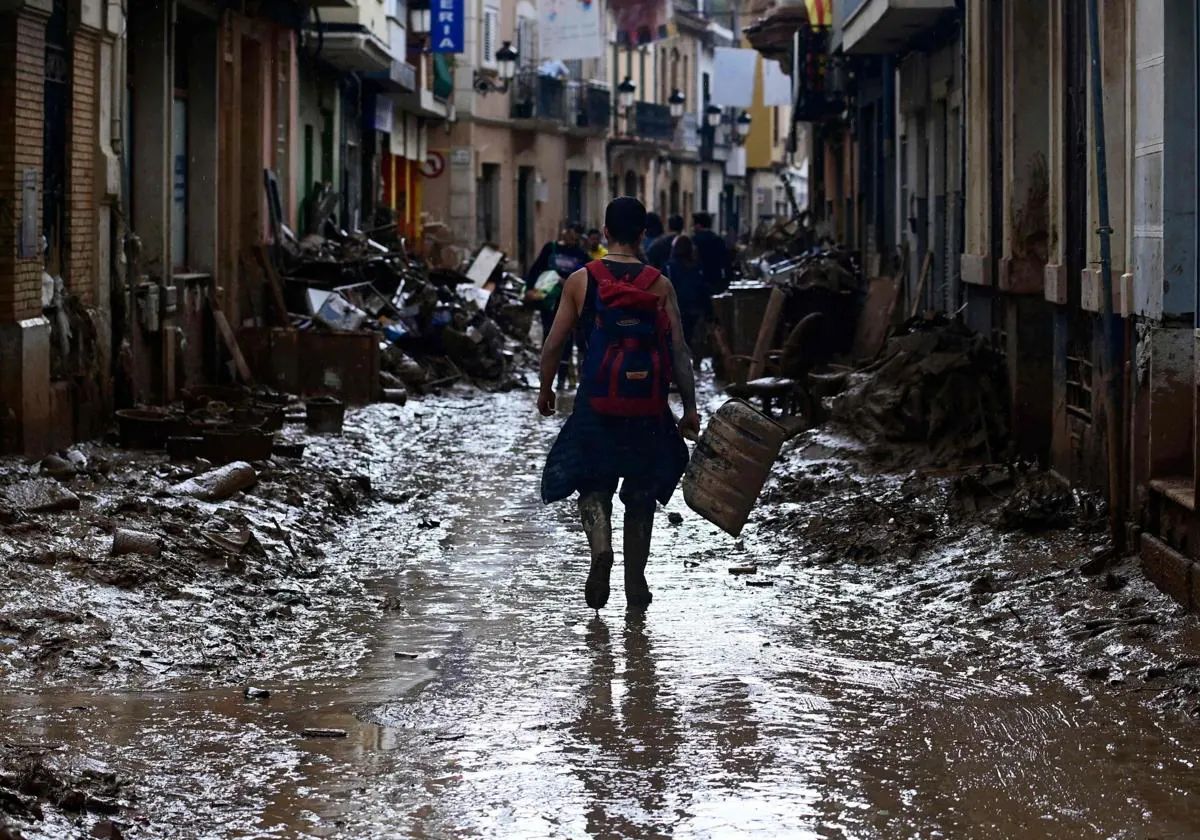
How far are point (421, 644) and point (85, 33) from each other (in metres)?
6.79

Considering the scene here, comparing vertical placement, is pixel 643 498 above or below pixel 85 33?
below

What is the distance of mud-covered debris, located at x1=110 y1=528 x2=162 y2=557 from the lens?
8.81 metres

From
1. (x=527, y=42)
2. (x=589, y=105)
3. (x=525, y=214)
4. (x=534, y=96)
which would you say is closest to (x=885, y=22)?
(x=534, y=96)

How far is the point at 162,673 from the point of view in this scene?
7.14 metres

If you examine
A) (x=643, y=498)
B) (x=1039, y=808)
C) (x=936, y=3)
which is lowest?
(x=1039, y=808)

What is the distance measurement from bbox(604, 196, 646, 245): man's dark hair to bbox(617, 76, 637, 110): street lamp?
51.2 m

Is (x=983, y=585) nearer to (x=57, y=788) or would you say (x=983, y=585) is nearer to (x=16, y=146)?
(x=57, y=788)

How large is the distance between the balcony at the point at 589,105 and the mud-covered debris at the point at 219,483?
41.4 meters

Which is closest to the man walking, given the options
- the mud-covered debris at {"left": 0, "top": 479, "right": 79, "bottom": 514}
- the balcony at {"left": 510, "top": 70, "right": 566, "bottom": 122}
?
the mud-covered debris at {"left": 0, "top": 479, "right": 79, "bottom": 514}

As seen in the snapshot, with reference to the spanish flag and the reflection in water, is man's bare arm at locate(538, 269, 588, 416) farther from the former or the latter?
the spanish flag

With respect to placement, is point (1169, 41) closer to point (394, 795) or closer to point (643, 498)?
point (643, 498)

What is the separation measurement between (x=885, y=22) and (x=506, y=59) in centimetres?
2662

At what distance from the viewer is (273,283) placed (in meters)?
19.7

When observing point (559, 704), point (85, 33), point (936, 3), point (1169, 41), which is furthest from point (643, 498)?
point (936, 3)
